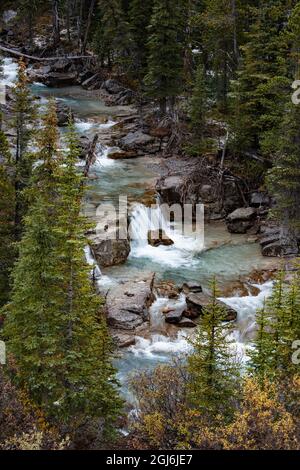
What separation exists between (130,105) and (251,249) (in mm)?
27166

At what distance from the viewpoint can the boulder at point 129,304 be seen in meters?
20.5

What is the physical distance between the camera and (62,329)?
1352cm

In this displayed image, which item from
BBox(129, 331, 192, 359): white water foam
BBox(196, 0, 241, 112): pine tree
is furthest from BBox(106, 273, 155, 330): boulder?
→ BBox(196, 0, 241, 112): pine tree

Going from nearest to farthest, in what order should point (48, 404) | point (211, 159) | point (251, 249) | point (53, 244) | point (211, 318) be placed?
point (211, 318) → point (48, 404) → point (53, 244) → point (251, 249) → point (211, 159)

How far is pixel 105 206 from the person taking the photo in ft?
96.1


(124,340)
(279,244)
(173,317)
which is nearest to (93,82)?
(279,244)

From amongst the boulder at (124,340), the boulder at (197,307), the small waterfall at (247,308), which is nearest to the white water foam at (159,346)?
the boulder at (124,340)

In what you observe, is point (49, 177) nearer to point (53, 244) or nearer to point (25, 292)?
point (53, 244)

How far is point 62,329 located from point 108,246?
39.6ft

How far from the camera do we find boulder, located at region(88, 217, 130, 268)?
25.1 meters

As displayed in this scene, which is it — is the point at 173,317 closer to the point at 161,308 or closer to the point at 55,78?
the point at 161,308

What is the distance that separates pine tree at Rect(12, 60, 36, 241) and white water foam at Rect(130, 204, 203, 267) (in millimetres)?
8010

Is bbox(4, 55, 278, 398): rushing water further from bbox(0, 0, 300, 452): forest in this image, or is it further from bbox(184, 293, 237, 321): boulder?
bbox(184, 293, 237, 321): boulder

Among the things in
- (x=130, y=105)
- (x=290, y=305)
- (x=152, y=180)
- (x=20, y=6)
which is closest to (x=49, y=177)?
(x=290, y=305)
